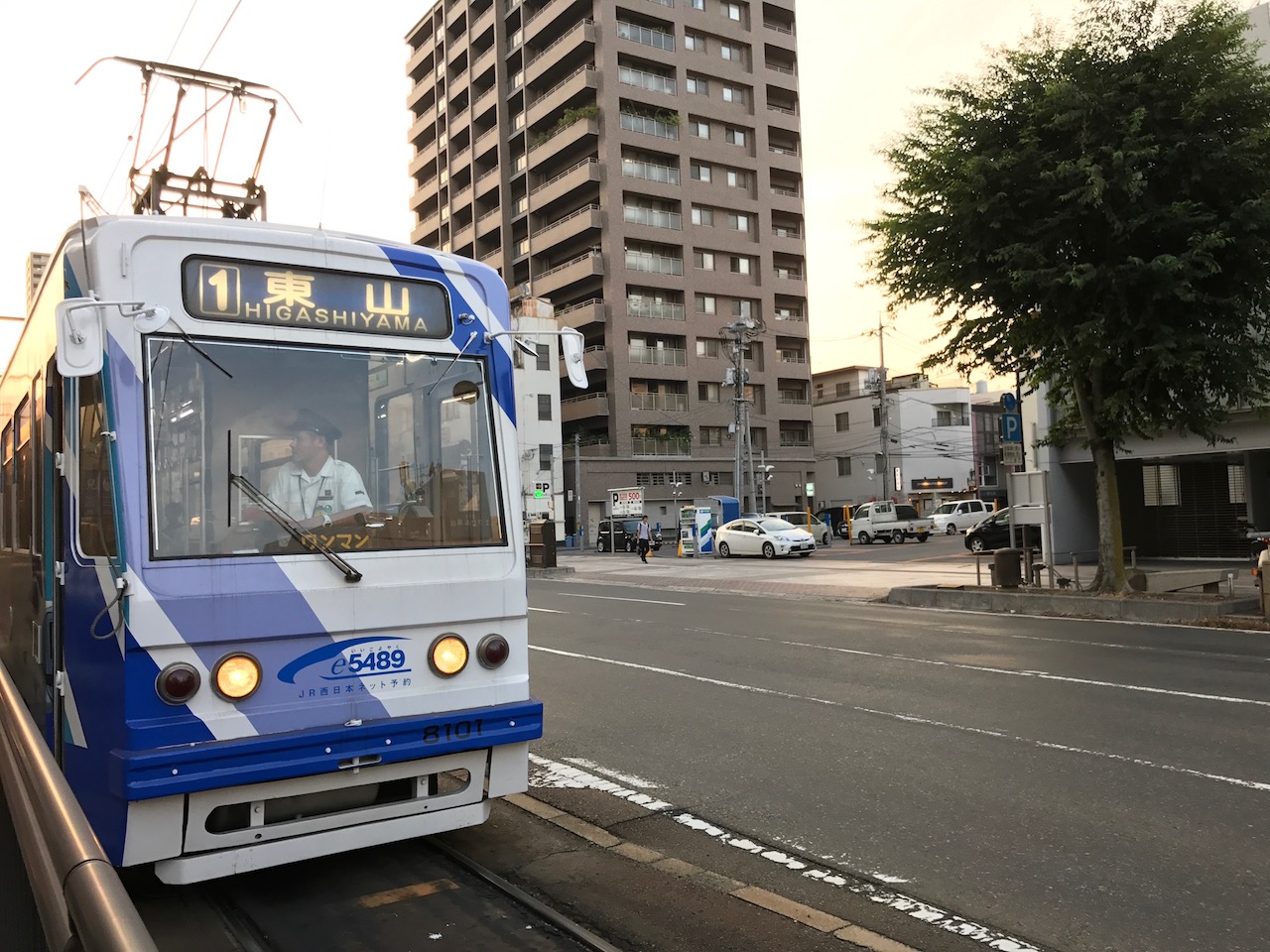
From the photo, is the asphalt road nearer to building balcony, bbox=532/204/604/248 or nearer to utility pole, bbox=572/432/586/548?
utility pole, bbox=572/432/586/548

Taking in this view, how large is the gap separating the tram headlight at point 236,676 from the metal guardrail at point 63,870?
29.3 inches

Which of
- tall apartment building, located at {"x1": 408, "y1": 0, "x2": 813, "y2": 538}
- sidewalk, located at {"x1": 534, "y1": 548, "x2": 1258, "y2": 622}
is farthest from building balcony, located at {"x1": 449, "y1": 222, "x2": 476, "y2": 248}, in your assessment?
sidewalk, located at {"x1": 534, "y1": 548, "x2": 1258, "y2": 622}

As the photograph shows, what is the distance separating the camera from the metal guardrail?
1.87 meters

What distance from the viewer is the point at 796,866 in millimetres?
4867

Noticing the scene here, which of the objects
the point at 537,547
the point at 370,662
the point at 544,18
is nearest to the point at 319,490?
the point at 370,662

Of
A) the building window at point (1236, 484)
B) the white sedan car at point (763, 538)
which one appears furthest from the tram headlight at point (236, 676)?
the white sedan car at point (763, 538)

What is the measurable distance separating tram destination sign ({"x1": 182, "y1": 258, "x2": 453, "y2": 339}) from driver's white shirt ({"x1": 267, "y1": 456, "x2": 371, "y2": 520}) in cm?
68

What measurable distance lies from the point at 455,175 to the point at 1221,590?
208 ft

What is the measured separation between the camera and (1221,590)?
18.6 m

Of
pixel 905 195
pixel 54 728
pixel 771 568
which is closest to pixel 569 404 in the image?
pixel 771 568

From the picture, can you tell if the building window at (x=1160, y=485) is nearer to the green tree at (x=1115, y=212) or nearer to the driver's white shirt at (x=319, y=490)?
the green tree at (x=1115, y=212)

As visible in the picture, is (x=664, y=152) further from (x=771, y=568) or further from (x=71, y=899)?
(x=71, y=899)

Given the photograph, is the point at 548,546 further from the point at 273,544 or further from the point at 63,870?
the point at 63,870

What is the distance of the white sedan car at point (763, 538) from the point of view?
1457 inches
